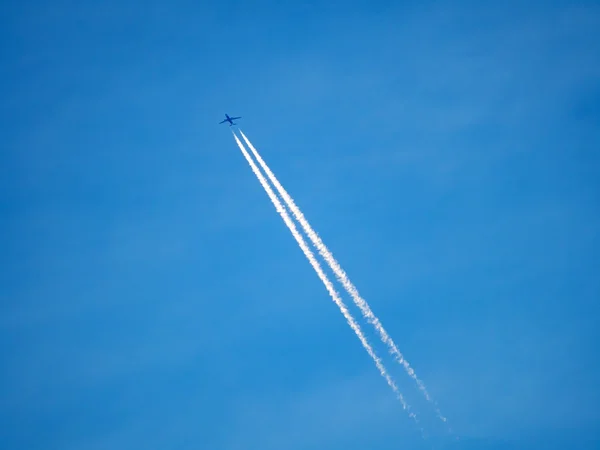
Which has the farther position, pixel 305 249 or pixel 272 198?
pixel 272 198

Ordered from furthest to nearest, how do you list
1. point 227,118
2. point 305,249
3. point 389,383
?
point 227,118, point 305,249, point 389,383

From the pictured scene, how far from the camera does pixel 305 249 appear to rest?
253 ft

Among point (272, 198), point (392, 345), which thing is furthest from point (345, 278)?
point (272, 198)

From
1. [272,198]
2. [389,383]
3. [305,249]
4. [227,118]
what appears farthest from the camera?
[227,118]

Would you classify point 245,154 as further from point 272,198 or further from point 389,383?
point 389,383

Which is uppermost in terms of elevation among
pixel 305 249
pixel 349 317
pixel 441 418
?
pixel 305 249

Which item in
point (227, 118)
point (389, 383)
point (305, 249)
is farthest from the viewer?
point (227, 118)

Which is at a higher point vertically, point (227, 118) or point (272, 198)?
point (227, 118)

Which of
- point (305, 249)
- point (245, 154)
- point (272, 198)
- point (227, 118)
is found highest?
point (227, 118)

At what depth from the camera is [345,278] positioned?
74.2m

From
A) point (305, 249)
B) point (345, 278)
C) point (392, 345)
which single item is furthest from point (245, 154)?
point (392, 345)

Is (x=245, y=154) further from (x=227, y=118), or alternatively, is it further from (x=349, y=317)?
(x=349, y=317)

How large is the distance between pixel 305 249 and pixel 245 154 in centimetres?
1715

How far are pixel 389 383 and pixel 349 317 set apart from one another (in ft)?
26.7
